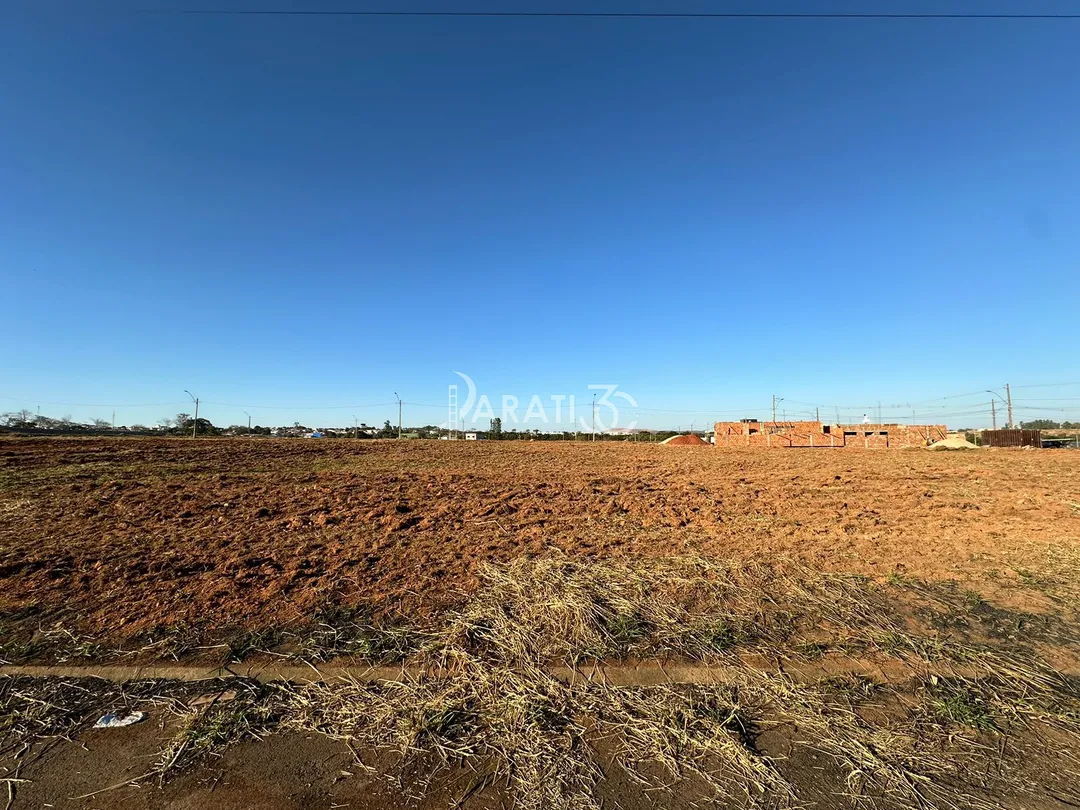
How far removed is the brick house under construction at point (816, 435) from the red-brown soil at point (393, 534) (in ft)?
145

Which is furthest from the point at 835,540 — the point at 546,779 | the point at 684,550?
the point at 546,779

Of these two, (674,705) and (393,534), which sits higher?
(393,534)

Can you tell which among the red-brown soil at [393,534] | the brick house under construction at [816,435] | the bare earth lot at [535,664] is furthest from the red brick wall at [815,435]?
the bare earth lot at [535,664]

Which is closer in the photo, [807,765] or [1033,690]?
[807,765]

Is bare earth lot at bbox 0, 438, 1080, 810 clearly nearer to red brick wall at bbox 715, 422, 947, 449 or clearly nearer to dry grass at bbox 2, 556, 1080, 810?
dry grass at bbox 2, 556, 1080, 810

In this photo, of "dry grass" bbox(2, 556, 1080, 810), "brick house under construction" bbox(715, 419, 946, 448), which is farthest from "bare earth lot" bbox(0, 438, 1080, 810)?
"brick house under construction" bbox(715, 419, 946, 448)

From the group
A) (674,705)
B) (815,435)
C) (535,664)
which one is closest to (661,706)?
(674,705)

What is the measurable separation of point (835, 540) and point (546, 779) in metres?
5.44

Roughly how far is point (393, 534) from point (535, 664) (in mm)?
3340

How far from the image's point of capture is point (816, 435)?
173 feet

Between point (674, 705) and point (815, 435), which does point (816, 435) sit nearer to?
point (815, 435)

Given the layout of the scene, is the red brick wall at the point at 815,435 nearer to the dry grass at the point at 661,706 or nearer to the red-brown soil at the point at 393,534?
the red-brown soil at the point at 393,534

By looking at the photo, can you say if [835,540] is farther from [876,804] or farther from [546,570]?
[876,804]

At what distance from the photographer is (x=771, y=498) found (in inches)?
352
